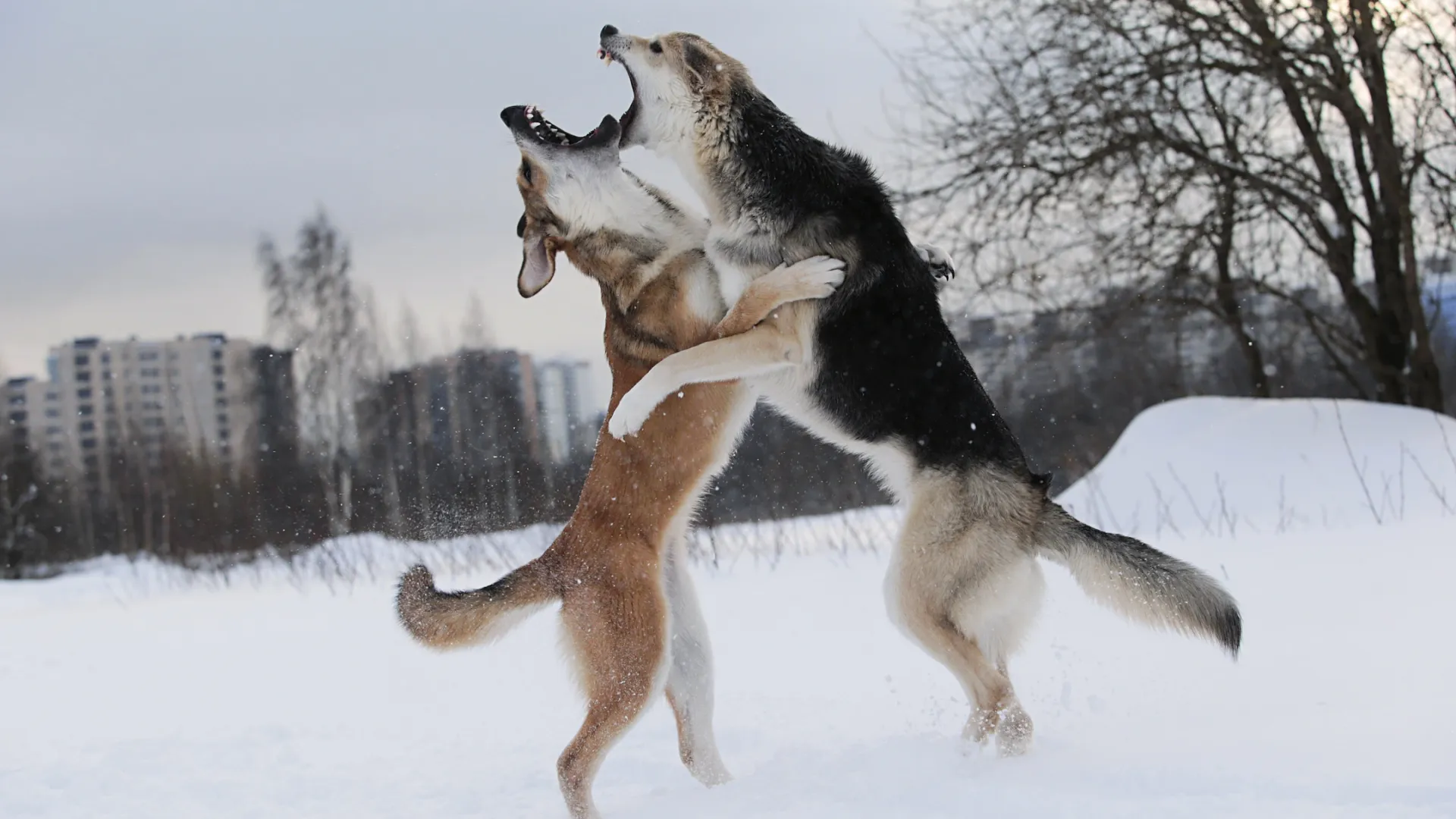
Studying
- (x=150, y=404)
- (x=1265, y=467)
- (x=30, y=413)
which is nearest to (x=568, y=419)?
(x=1265, y=467)

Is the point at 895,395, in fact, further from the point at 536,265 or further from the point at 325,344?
the point at 325,344

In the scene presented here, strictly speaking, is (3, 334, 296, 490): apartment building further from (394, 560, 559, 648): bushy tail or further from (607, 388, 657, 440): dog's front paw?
(607, 388, 657, 440): dog's front paw

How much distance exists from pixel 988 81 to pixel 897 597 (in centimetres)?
901

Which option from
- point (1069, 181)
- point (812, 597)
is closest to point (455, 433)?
point (1069, 181)

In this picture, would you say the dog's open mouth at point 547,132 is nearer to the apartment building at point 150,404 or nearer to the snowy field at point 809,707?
the snowy field at point 809,707

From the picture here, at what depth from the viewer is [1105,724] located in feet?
12.1

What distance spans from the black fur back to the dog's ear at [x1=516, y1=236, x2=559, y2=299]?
783mm

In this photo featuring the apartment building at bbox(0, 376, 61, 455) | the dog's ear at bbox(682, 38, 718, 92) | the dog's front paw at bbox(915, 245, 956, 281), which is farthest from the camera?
the apartment building at bbox(0, 376, 61, 455)

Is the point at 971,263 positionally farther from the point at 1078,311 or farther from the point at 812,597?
the point at 812,597

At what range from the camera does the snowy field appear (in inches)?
119

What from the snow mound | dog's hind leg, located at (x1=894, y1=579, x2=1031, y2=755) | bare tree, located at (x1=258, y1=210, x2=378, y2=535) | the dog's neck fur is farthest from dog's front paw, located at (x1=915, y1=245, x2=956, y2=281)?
bare tree, located at (x1=258, y1=210, x2=378, y2=535)

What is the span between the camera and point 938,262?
3916 mm

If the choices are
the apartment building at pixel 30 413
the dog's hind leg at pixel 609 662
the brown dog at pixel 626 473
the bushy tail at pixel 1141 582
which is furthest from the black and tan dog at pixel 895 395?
the apartment building at pixel 30 413

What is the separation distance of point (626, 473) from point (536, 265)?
2.92ft
